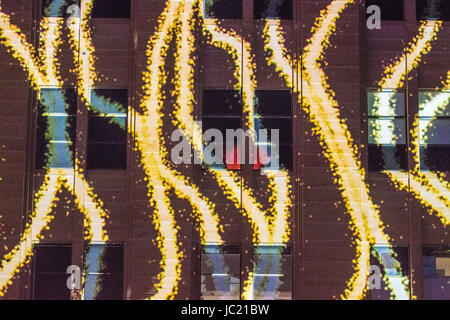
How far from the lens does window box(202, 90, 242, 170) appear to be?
11.2m

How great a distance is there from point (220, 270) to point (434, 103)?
5.68 m

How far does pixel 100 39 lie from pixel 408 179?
23.0ft

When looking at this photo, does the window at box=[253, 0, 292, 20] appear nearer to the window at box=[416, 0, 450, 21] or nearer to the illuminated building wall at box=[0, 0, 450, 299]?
the illuminated building wall at box=[0, 0, 450, 299]

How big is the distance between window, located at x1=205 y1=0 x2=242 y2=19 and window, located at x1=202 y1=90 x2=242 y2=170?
63.9 inches

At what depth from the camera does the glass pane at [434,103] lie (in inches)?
446

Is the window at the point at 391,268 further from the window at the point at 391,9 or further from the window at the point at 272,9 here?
the window at the point at 272,9

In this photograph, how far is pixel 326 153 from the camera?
1093cm

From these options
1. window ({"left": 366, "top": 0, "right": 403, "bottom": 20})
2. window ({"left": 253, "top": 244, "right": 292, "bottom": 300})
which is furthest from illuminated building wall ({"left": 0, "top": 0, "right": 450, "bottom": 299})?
window ({"left": 366, "top": 0, "right": 403, "bottom": 20})

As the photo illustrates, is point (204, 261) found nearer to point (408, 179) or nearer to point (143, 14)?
point (408, 179)

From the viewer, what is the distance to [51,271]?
10867mm

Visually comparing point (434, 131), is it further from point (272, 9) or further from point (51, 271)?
point (51, 271)

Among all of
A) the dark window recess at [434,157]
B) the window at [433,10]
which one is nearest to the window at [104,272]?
the dark window recess at [434,157]

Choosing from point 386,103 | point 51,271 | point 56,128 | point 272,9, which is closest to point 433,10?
point 386,103

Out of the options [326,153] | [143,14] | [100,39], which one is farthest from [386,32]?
[100,39]
